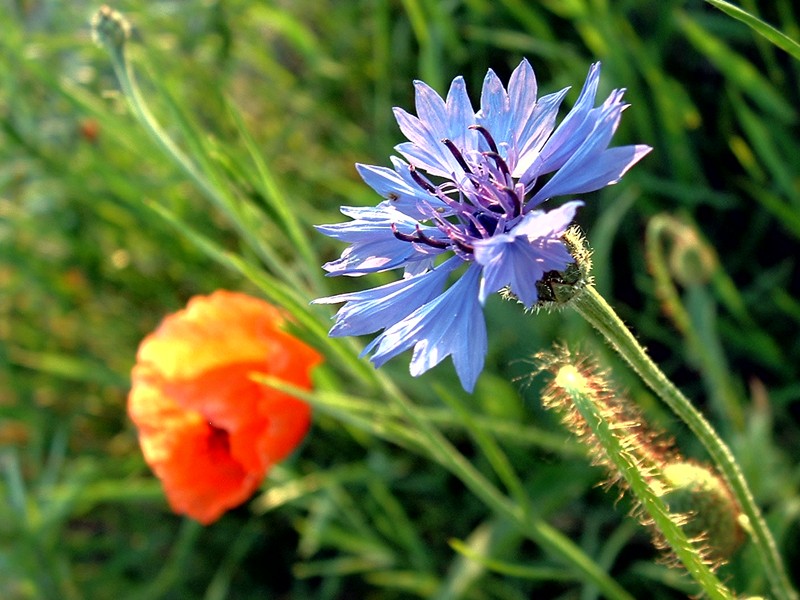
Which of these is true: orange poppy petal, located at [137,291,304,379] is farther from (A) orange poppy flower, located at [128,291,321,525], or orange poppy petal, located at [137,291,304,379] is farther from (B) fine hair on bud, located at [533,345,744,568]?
(B) fine hair on bud, located at [533,345,744,568]

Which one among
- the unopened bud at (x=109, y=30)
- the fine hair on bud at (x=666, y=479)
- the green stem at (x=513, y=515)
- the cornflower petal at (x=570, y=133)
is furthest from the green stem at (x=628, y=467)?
the unopened bud at (x=109, y=30)

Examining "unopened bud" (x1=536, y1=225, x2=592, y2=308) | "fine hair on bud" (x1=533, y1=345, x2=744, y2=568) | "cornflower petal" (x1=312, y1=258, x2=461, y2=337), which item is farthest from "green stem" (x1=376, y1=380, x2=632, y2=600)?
"unopened bud" (x1=536, y1=225, x2=592, y2=308)

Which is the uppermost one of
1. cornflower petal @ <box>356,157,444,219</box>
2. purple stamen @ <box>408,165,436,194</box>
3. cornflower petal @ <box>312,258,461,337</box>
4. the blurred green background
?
purple stamen @ <box>408,165,436,194</box>

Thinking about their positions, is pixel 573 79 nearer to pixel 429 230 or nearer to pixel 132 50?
pixel 132 50

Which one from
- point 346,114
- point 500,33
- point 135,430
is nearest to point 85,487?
point 135,430

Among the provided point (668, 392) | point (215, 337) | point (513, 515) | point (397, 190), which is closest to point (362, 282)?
point (215, 337)

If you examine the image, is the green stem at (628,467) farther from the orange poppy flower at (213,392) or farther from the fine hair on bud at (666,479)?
the orange poppy flower at (213,392)
